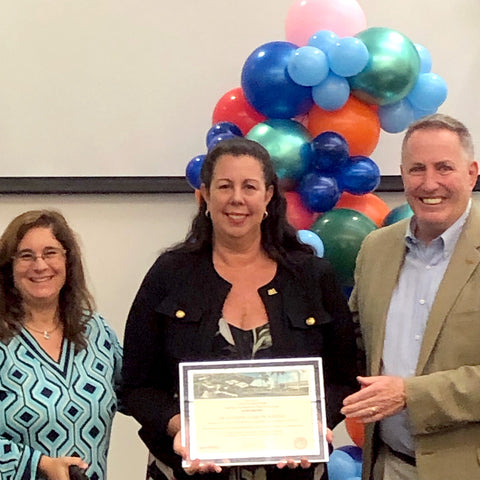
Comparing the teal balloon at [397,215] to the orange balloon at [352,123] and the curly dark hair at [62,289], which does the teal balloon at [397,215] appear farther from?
the curly dark hair at [62,289]

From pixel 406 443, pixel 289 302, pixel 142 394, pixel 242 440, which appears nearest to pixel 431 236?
pixel 289 302

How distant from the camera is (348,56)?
3275mm

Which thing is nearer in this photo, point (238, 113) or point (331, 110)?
point (331, 110)

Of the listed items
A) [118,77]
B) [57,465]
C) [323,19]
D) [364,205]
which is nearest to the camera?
[57,465]

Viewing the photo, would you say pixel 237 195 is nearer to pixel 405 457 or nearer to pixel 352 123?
pixel 405 457

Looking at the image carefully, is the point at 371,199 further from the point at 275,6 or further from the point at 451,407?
the point at 451,407

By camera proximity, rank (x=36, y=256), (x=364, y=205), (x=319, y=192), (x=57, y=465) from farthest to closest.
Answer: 1. (x=364, y=205)
2. (x=319, y=192)
3. (x=36, y=256)
4. (x=57, y=465)

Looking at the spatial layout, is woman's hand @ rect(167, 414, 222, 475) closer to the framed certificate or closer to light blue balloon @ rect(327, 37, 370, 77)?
the framed certificate

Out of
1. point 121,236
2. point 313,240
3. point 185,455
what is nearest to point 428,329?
point 185,455

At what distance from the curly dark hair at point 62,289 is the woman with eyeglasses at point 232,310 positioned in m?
0.22

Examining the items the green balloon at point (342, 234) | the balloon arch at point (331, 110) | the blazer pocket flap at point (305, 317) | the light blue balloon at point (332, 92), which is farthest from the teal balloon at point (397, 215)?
the blazer pocket flap at point (305, 317)

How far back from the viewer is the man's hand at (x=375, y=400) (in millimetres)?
2205

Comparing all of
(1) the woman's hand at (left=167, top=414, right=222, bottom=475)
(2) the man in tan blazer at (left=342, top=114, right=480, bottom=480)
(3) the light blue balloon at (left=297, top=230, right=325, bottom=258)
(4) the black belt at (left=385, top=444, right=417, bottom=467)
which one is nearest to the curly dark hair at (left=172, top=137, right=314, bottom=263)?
(2) the man in tan blazer at (left=342, top=114, right=480, bottom=480)

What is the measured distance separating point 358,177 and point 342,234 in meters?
0.27
